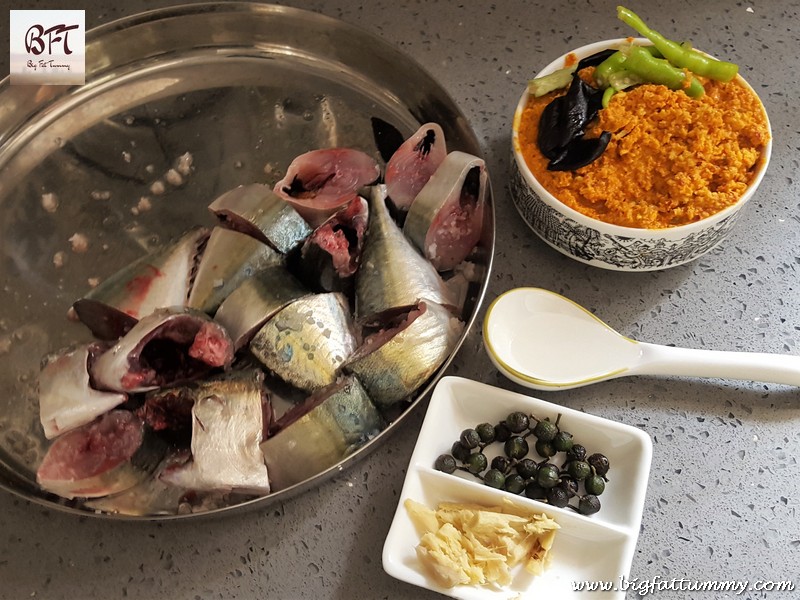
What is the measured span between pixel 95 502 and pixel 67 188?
24.0 inches

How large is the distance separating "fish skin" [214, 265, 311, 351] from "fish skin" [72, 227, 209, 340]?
10cm

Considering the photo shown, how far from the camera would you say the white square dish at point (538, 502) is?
0.90 metres

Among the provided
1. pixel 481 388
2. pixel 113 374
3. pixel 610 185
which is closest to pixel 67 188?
pixel 113 374

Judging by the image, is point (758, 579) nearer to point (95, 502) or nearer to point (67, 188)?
point (95, 502)

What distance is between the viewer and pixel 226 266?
111 cm

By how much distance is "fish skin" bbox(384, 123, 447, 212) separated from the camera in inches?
46.8

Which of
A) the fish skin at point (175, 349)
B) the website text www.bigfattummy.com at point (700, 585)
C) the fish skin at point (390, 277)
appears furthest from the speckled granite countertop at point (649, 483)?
the fish skin at point (175, 349)

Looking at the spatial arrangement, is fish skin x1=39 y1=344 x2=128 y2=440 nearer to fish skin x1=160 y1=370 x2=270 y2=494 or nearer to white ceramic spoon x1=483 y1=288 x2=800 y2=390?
fish skin x1=160 y1=370 x2=270 y2=494

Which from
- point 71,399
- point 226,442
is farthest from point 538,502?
point 71,399

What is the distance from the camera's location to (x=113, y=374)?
1001mm

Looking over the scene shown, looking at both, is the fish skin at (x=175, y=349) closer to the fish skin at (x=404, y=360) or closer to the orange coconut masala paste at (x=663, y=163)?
the fish skin at (x=404, y=360)

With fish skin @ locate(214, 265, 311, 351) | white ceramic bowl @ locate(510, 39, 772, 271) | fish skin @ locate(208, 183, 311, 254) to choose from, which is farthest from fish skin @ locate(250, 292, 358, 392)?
white ceramic bowl @ locate(510, 39, 772, 271)

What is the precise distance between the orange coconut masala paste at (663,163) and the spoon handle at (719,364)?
0.20 m

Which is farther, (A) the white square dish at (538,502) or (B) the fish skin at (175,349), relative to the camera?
(B) the fish skin at (175,349)
